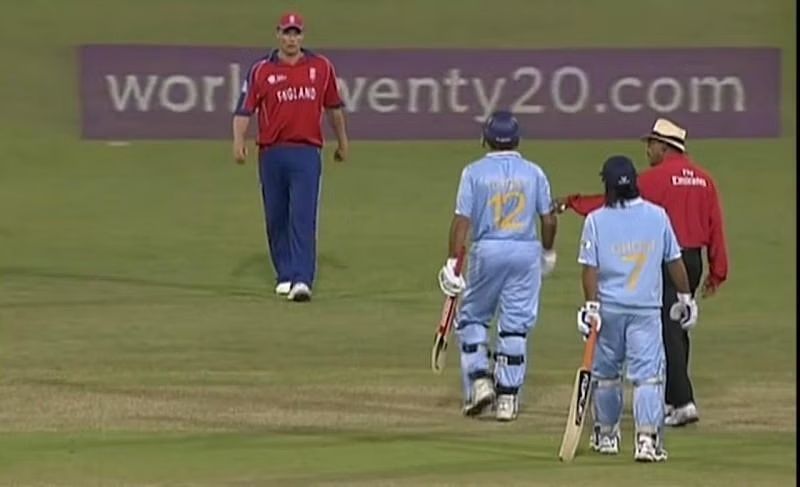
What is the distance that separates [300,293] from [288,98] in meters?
1.45

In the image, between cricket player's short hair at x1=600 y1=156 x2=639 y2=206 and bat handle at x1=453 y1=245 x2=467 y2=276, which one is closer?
cricket player's short hair at x1=600 y1=156 x2=639 y2=206

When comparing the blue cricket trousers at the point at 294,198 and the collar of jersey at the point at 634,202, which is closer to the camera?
the collar of jersey at the point at 634,202

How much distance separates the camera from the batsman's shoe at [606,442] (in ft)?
37.9

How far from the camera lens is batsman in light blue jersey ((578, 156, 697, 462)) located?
11.3 meters

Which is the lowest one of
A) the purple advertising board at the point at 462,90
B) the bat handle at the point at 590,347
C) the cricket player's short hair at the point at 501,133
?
the bat handle at the point at 590,347

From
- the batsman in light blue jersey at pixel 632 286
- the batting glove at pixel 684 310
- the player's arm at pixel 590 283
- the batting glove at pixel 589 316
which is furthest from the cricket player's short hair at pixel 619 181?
the batting glove at pixel 684 310

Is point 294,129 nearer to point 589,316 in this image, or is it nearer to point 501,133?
point 501,133

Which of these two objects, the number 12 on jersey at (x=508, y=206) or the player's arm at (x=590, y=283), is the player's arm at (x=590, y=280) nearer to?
the player's arm at (x=590, y=283)

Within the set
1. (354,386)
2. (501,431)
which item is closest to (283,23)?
(354,386)

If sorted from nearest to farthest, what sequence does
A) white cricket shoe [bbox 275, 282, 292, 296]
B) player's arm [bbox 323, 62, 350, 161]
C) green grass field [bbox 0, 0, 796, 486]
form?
1. green grass field [bbox 0, 0, 796, 486]
2. player's arm [bbox 323, 62, 350, 161]
3. white cricket shoe [bbox 275, 282, 292, 296]

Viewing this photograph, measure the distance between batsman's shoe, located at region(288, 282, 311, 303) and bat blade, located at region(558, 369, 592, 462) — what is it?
17.8ft

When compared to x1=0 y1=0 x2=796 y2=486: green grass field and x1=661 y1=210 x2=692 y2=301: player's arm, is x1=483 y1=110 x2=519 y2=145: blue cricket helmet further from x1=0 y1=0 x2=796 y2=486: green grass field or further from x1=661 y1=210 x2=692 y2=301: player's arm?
x1=0 y1=0 x2=796 y2=486: green grass field

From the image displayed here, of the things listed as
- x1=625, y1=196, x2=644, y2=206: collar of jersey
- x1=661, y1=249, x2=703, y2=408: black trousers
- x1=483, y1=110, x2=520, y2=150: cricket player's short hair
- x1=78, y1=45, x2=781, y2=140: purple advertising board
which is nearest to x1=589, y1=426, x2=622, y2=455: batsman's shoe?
x1=661, y1=249, x2=703, y2=408: black trousers

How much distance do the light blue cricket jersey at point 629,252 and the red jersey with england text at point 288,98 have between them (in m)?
5.29
